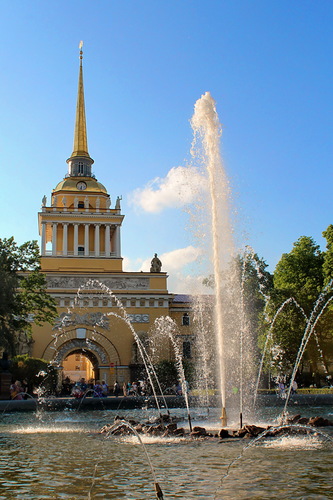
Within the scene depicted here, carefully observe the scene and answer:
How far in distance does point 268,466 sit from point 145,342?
3271 centimetres

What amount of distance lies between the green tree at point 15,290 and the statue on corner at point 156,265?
1418cm

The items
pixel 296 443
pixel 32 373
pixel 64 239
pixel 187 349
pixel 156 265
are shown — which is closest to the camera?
pixel 296 443

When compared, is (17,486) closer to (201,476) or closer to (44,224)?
(201,476)

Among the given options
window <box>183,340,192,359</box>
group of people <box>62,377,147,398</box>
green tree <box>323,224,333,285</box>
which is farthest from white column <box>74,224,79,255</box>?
green tree <box>323,224,333,285</box>

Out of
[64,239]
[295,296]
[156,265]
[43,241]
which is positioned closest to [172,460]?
[295,296]

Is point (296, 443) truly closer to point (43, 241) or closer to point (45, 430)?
point (45, 430)

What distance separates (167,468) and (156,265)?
116ft

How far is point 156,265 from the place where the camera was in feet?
140

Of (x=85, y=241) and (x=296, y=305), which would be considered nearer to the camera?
(x=296, y=305)

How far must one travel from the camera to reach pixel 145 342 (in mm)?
39594

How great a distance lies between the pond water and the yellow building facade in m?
25.5

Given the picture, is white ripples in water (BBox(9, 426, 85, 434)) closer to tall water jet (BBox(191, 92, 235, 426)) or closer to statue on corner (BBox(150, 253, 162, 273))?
tall water jet (BBox(191, 92, 235, 426))

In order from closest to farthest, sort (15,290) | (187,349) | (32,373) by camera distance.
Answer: (15,290), (32,373), (187,349)

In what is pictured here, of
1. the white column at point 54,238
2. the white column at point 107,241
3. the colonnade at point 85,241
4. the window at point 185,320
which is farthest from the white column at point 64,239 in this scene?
the window at point 185,320
